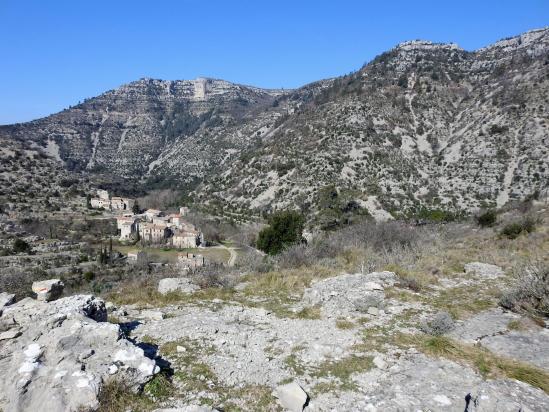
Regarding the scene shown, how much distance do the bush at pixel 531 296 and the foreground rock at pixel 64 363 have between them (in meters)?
8.24

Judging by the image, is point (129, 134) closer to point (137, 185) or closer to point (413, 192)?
point (137, 185)

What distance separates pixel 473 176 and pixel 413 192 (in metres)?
8.86

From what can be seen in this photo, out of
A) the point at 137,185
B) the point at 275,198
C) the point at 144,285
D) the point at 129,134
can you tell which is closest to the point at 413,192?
the point at 275,198

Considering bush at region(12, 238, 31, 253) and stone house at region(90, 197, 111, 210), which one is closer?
bush at region(12, 238, 31, 253)

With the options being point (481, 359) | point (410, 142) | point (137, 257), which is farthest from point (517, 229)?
point (410, 142)

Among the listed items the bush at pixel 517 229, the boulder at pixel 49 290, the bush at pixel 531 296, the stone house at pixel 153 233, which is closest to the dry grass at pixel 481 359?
the bush at pixel 531 296

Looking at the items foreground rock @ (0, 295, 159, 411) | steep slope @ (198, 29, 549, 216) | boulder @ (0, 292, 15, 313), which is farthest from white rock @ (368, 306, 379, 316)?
steep slope @ (198, 29, 549, 216)

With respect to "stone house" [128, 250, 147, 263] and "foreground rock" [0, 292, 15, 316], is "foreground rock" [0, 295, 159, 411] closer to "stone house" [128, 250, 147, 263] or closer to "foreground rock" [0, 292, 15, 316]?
"foreground rock" [0, 292, 15, 316]

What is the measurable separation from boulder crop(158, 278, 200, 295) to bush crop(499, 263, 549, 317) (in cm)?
818

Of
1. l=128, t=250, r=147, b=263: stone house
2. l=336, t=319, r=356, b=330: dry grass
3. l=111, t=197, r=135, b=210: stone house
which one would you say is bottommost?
l=128, t=250, r=147, b=263: stone house

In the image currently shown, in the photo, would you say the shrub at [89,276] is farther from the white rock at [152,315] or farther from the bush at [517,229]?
the bush at [517,229]

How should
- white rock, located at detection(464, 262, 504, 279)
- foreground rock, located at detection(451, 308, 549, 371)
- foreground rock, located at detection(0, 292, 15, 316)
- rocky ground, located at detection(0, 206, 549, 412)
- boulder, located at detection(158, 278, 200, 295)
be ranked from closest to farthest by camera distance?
rocky ground, located at detection(0, 206, 549, 412), foreground rock, located at detection(451, 308, 549, 371), foreground rock, located at detection(0, 292, 15, 316), boulder, located at detection(158, 278, 200, 295), white rock, located at detection(464, 262, 504, 279)

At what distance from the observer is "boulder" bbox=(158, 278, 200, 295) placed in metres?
11.3

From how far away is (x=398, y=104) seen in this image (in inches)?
3110
